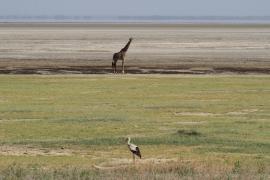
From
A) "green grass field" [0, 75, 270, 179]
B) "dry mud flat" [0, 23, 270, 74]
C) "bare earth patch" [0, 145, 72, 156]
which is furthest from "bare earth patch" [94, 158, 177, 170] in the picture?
"dry mud flat" [0, 23, 270, 74]

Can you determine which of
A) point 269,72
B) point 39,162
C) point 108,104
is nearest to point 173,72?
point 269,72

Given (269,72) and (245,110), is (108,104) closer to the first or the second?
(245,110)

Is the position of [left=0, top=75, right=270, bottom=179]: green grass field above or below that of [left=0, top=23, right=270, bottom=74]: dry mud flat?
above

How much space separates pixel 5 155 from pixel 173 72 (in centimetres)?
2267

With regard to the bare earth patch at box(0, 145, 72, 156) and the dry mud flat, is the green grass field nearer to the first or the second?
the bare earth patch at box(0, 145, 72, 156)

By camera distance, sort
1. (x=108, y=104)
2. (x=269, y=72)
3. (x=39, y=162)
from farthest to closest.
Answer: (x=269, y=72) → (x=108, y=104) → (x=39, y=162)

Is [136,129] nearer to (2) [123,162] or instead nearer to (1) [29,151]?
(1) [29,151]

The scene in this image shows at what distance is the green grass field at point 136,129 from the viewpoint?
14.7m

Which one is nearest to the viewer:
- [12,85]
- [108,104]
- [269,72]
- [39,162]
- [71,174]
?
[71,174]

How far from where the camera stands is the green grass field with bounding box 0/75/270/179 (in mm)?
14711

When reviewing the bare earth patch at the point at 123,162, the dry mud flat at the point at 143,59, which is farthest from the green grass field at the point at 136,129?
the dry mud flat at the point at 143,59

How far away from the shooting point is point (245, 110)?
23547 millimetres

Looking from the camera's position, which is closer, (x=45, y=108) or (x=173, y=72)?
(x=45, y=108)

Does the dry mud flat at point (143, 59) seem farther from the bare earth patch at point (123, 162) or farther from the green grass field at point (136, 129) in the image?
the bare earth patch at point (123, 162)
